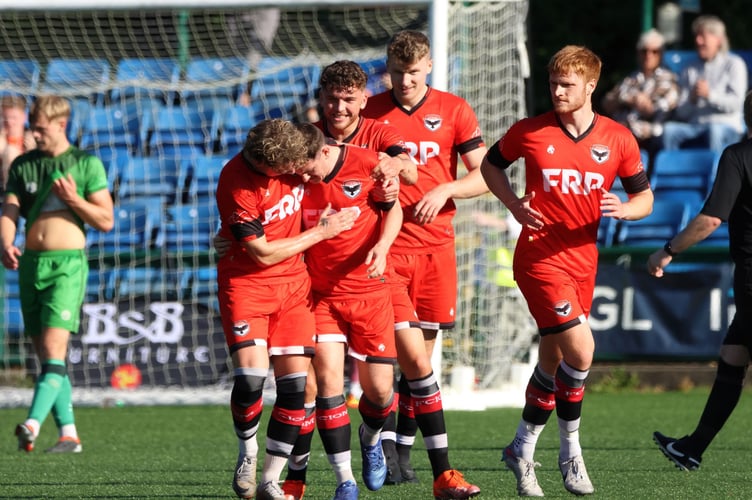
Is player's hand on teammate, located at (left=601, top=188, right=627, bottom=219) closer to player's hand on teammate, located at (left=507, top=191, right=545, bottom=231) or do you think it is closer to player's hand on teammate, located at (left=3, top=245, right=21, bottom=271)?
player's hand on teammate, located at (left=507, top=191, right=545, bottom=231)

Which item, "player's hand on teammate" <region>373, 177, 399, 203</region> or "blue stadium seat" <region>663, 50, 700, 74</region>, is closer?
"player's hand on teammate" <region>373, 177, 399, 203</region>

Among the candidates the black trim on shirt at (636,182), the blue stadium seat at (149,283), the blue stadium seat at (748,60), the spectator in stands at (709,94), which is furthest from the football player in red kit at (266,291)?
the blue stadium seat at (748,60)

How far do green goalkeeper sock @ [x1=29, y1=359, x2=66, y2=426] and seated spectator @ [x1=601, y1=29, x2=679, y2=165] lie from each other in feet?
25.2

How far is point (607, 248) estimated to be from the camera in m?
11.8

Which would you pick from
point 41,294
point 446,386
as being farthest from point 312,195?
point 446,386

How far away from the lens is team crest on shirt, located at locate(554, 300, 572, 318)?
6.04 metres

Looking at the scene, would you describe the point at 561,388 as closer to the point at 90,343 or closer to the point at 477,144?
the point at 477,144

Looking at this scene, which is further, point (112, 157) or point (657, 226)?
point (112, 157)

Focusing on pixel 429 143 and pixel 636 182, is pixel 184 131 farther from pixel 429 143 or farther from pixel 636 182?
pixel 636 182

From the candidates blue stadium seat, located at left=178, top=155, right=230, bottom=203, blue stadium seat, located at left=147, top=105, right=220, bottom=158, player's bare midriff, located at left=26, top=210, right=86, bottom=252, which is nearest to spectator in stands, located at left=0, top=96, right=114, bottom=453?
player's bare midriff, located at left=26, top=210, right=86, bottom=252

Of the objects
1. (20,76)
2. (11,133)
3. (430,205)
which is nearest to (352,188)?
(430,205)

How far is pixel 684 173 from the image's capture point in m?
13.4

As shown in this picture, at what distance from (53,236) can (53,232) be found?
0.03 meters

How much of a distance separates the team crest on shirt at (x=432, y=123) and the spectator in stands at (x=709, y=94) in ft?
24.7
